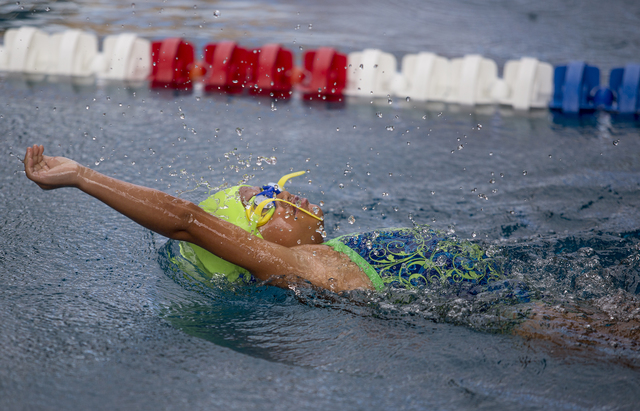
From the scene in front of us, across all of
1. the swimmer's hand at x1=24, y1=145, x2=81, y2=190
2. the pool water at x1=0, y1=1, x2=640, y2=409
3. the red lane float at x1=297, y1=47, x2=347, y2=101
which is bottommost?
the pool water at x1=0, y1=1, x2=640, y2=409

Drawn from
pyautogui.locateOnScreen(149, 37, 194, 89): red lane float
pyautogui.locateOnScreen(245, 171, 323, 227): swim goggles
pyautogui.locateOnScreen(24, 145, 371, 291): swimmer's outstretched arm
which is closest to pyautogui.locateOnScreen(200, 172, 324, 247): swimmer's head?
pyautogui.locateOnScreen(245, 171, 323, 227): swim goggles

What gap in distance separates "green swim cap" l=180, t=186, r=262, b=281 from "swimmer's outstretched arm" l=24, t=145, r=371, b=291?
0.54ft

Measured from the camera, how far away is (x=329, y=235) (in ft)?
10.6

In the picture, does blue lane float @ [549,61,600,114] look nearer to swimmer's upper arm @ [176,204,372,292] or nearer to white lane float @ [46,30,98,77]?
swimmer's upper arm @ [176,204,372,292]

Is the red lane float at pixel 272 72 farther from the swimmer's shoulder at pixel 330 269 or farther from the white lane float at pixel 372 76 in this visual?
the swimmer's shoulder at pixel 330 269

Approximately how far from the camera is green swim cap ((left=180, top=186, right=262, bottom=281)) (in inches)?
93.9

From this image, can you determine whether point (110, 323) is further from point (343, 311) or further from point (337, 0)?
point (337, 0)

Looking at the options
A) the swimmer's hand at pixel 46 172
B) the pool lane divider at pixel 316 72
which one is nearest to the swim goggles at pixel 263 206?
the swimmer's hand at pixel 46 172

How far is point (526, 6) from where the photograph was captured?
868 centimetres

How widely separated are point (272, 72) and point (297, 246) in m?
3.82

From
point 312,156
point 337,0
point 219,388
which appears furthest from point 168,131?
point 337,0

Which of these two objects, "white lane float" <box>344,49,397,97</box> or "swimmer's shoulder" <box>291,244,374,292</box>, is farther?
"white lane float" <box>344,49,397,97</box>

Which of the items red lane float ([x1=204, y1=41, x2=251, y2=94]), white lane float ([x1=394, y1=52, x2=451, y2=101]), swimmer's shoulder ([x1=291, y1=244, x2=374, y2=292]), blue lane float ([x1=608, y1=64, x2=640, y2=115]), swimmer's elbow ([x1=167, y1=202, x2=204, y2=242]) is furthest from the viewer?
red lane float ([x1=204, y1=41, x2=251, y2=94])

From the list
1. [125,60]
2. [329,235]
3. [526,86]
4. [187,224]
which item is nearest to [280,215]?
[187,224]
